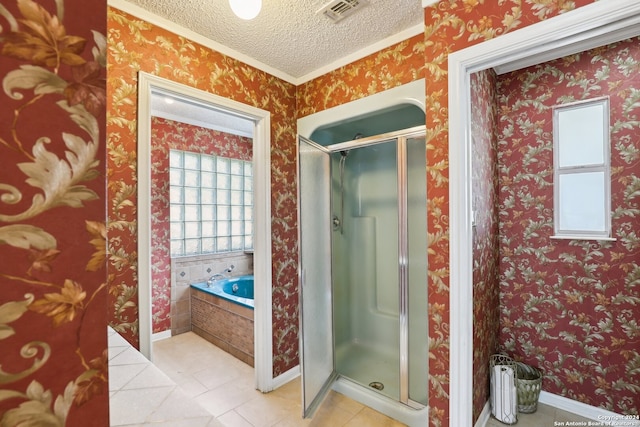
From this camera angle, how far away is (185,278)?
12.1ft

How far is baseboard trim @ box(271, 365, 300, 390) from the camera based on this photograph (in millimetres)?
2430

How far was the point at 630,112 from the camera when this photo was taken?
190 cm

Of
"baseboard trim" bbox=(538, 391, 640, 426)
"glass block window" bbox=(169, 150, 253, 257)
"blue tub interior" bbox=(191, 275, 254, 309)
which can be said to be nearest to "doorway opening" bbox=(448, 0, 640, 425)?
"baseboard trim" bbox=(538, 391, 640, 426)

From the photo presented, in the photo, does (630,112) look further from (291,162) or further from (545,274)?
(291,162)

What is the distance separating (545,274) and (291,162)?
7.03ft

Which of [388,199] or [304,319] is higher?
[388,199]

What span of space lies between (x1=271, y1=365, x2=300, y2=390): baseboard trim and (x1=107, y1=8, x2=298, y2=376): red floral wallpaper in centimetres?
4

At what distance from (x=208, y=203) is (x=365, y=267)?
2316mm

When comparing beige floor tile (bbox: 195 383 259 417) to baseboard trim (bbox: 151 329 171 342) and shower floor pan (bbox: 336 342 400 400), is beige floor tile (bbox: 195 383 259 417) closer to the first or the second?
shower floor pan (bbox: 336 342 400 400)

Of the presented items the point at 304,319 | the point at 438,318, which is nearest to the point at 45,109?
the point at 438,318

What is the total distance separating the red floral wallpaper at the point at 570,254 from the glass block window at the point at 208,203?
10.7ft

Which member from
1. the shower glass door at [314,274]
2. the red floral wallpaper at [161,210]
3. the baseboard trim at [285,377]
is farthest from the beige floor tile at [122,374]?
the red floral wallpaper at [161,210]

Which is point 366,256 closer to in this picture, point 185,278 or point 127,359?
point 127,359

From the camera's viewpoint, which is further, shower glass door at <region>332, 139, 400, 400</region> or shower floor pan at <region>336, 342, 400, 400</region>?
shower glass door at <region>332, 139, 400, 400</region>
